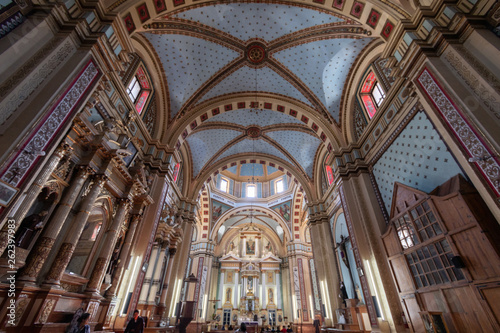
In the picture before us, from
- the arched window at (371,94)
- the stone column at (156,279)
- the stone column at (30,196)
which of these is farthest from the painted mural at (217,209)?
the stone column at (30,196)

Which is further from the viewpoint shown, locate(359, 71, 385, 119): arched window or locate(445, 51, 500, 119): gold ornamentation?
locate(359, 71, 385, 119): arched window

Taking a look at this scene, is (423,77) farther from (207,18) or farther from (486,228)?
(207,18)

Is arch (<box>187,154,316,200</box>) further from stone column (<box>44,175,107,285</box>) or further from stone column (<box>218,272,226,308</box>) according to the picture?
stone column (<box>218,272,226,308</box>)

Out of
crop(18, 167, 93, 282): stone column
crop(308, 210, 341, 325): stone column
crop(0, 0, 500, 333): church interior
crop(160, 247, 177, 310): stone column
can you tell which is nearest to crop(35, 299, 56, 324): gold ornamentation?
crop(0, 0, 500, 333): church interior

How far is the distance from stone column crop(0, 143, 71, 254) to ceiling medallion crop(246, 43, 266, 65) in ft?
26.1

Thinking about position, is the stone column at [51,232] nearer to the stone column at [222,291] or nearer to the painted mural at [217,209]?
the painted mural at [217,209]

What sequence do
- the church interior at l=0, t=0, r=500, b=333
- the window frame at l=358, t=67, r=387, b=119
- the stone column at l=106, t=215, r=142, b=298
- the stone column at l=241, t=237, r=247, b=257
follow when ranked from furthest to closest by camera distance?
the stone column at l=241, t=237, r=247, b=257 < the window frame at l=358, t=67, r=387, b=119 < the stone column at l=106, t=215, r=142, b=298 < the church interior at l=0, t=0, r=500, b=333

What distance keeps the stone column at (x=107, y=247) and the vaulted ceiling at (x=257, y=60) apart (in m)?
4.85

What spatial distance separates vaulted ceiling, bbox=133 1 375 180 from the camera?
859 cm

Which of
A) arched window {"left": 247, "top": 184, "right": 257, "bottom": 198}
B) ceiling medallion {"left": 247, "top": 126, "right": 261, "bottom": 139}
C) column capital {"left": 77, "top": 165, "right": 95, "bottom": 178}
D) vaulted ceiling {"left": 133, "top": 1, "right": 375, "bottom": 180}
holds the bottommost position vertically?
column capital {"left": 77, "top": 165, "right": 95, "bottom": 178}

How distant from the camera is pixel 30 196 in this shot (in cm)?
412

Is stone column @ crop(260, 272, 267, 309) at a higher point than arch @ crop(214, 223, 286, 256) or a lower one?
lower

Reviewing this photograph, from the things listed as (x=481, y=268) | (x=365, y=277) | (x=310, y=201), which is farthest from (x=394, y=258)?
(x=310, y=201)

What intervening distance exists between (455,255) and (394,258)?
2230 millimetres
